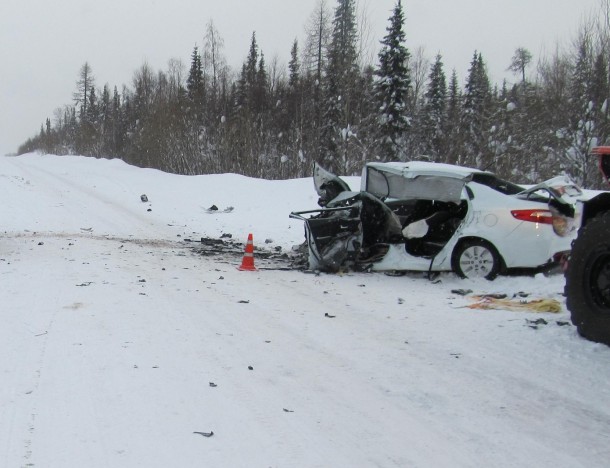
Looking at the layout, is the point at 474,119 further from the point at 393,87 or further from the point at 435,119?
the point at 393,87

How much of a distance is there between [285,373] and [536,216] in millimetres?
4722

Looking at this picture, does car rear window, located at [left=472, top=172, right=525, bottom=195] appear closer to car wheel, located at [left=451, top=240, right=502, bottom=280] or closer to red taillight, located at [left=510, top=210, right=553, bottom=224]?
red taillight, located at [left=510, top=210, right=553, bottom=224]

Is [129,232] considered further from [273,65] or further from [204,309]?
[273,65]

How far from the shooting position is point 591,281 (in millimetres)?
4723

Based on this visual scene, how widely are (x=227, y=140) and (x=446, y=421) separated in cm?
4186

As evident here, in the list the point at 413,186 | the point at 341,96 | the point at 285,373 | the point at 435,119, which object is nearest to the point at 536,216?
the point at 413,186

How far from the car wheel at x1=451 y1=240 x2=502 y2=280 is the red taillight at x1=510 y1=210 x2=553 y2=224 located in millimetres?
604

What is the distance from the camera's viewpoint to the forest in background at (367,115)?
33.5 meters

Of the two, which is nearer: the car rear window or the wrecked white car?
Result: the wrecked white car

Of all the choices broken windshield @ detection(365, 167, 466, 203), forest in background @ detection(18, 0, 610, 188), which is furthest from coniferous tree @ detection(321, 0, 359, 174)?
broken windshield @ detection(365, 167, 466, 203)

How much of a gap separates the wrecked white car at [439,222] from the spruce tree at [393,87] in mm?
26749

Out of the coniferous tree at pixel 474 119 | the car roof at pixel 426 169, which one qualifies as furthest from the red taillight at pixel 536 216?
the coniferous tree at pixel 474 119

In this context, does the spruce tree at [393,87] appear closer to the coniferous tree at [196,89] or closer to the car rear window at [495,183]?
the coniferous tree at [196,89]

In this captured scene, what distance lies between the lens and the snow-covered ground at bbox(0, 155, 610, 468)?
9.66ft
